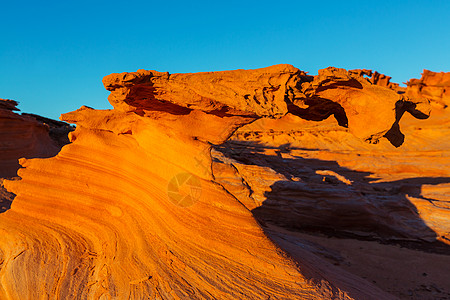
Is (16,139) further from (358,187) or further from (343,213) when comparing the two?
(358,187)

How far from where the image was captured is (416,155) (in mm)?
16422

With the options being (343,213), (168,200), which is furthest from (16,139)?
(343,213)

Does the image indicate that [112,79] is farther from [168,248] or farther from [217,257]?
[217,257]

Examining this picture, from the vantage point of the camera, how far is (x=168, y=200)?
146 inches

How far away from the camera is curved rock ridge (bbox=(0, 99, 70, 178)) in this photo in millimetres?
11540

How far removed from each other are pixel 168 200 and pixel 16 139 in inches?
463

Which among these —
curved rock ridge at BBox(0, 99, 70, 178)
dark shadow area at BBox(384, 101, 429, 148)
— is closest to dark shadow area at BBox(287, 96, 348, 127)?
dark shadow area at BBox(384, 101, 429, 148)

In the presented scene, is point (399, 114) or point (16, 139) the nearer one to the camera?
point (399, 114)

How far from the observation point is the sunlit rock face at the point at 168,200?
10.3ft

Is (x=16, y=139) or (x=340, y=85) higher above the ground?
(x=340, y=85)

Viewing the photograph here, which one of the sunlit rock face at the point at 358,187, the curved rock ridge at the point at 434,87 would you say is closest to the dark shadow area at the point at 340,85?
the sunlit rock face at the point at 358,187

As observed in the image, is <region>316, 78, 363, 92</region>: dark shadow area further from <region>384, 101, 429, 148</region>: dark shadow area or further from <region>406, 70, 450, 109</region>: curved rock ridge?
<region>406, 70, 450, 109</region>: curved rock ridge

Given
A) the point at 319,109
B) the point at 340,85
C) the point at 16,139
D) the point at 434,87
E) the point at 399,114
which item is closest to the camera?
the point at 340,85

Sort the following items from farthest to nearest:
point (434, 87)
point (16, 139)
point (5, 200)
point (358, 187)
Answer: point (434, 87) < point (16, 139) < point (358, 187) < point (5, 200)
